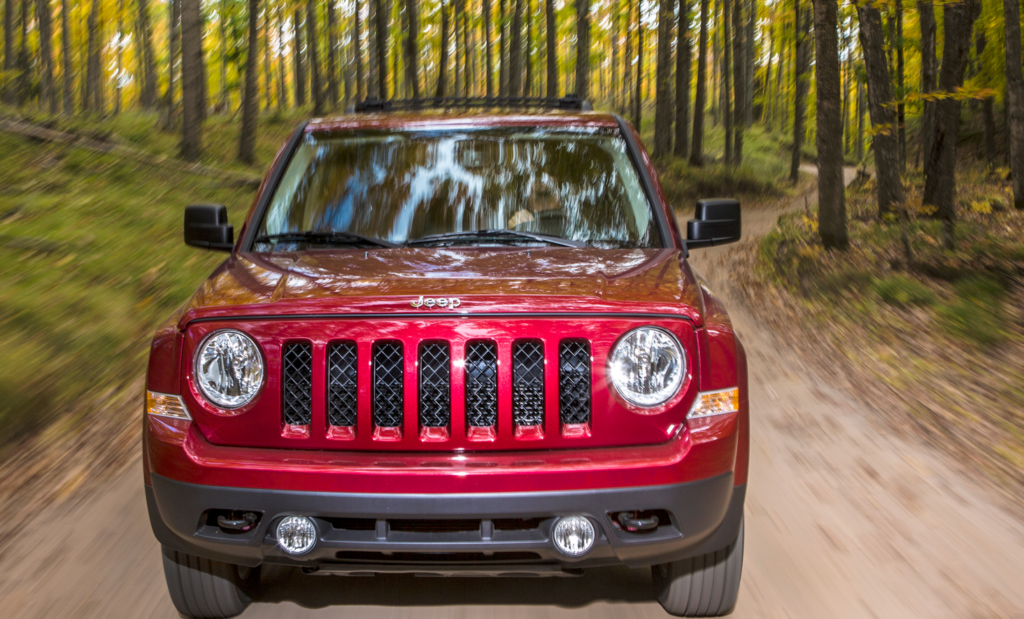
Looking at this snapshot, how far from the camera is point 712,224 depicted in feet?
12.7

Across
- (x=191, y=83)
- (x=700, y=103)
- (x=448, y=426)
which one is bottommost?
(x=448, y=426)

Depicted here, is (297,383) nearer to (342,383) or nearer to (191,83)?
(342,383)

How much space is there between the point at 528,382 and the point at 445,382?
24 cm

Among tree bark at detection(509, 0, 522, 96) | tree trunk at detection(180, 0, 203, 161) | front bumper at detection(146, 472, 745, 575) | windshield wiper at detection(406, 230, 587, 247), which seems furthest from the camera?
tree bark at detection(509, 0, 522, 96)

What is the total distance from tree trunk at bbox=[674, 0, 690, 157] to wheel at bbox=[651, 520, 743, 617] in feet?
83.7

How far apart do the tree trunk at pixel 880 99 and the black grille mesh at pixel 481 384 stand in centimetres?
1334

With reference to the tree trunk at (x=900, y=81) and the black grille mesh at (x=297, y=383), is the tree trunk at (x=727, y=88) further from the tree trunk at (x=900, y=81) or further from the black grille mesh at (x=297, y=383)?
the black grille mesh at (x=297, y=383)

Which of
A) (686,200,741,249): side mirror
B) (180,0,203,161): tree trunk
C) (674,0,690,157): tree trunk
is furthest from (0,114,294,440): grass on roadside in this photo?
(674,0,690,157): tree trunk

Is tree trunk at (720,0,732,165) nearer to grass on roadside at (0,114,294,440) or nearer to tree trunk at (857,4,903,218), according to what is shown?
tree trunk at (857,4,903,218)

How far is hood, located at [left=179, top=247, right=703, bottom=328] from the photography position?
258cm

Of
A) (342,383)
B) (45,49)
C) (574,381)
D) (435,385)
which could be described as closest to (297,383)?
(342,383)

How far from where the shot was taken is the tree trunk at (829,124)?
13133 millimetres

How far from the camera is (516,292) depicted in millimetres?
2650

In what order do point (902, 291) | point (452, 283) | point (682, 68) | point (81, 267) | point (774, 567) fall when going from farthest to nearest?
point (682, 68) → point (902, 291) → point (81, 267) → point (774, 567) → point (452, 283)
